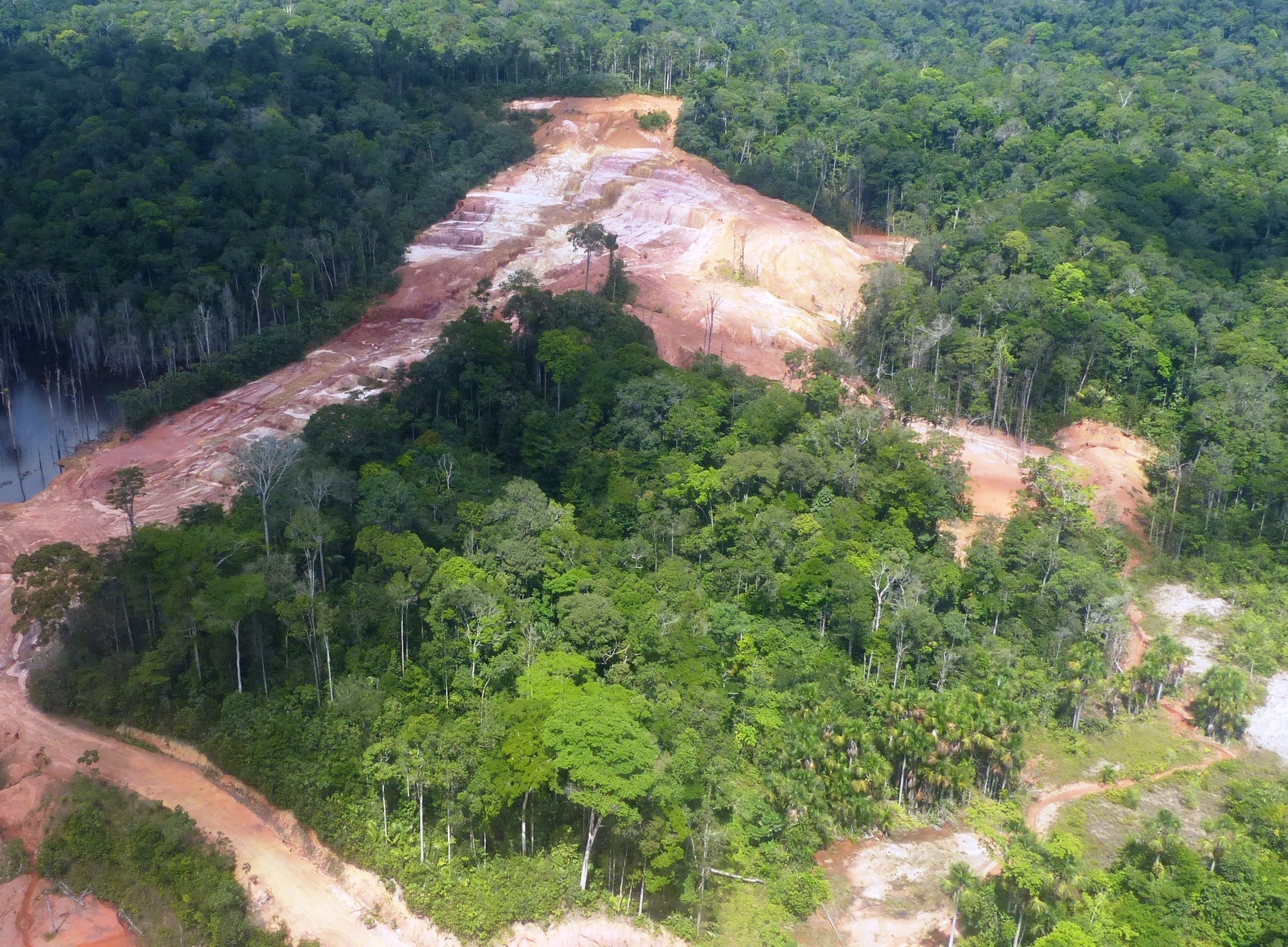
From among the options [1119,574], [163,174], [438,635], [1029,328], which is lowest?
[1119,574]

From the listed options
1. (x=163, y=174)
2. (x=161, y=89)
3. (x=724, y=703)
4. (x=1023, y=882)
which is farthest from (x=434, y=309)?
(x=1023, y=882)

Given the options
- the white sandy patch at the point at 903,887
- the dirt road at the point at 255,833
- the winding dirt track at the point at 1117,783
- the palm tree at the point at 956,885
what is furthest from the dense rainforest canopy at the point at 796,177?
the palm tree at the point at 956,885

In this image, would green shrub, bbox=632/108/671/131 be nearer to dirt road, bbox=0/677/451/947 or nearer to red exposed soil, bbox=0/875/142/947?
dirt road, bbox=0/677/451/947

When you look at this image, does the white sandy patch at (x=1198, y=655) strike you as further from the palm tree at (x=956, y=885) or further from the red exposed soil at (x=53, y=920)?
the red exposed soil at (x=53, y=920)

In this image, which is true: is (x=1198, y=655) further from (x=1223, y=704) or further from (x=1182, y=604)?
(x=1223, y=704)

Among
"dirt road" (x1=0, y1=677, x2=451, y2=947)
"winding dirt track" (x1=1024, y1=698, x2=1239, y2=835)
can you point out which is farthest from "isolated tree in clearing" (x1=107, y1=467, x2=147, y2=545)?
"winding dirt track" (x1=1024, y1=698, x2=1239, y2=835)

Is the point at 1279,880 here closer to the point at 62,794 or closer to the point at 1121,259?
the point at 62,794
